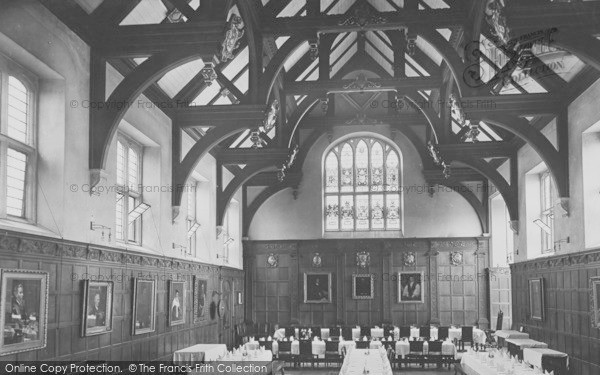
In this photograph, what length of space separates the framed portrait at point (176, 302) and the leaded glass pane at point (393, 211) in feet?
35.1

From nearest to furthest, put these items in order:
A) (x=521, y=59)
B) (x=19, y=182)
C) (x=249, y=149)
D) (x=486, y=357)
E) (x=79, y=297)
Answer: (x=19, y=182), (x=79, y=297), (x=521, y=59), (x=486, y=357), (x=249, y=149)

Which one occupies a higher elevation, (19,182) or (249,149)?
(249,149)

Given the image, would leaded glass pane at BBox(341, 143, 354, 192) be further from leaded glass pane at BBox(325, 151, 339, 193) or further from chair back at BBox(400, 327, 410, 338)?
chair back at BBox(400, 327, 410, 338)

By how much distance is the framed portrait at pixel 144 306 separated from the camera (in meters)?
13.8

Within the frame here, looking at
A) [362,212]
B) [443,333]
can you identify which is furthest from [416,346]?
[362,212]

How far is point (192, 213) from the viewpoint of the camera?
20125mm

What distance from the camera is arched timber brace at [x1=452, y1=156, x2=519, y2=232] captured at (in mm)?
20859

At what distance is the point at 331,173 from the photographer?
2614 cm

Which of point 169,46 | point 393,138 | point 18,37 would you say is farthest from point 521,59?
point 393,138

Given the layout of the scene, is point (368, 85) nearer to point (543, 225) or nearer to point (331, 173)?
point (543, 225)

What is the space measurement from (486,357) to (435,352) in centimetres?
534

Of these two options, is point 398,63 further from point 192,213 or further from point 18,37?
point 18,37

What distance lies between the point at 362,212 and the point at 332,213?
1.13m

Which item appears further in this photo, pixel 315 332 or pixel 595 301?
pixel 315 332
